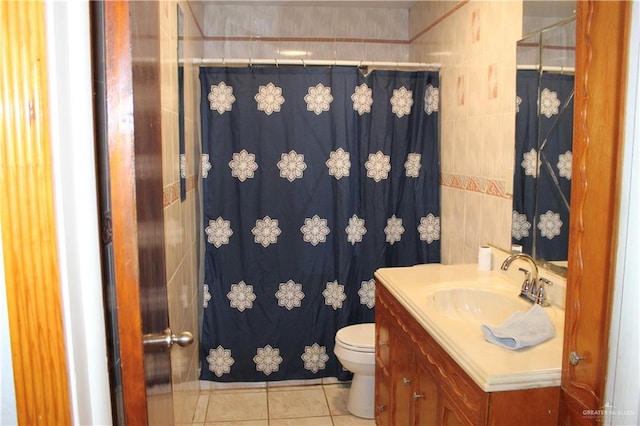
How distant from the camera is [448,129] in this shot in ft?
10.3

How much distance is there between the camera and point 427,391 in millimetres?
1911

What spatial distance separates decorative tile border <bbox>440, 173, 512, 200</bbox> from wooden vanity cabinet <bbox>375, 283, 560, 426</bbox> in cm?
71

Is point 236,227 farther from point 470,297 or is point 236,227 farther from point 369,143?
point 470,297

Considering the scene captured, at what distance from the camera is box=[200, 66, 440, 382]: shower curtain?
312 centimetres

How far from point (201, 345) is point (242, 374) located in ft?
1.04

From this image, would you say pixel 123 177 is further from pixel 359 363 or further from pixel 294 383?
pixel 294 383

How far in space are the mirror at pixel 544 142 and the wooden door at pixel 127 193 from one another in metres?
1.60

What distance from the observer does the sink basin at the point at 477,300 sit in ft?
7.07

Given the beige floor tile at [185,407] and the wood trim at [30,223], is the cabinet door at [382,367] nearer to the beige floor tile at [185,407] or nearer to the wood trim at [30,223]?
the beige floor tile at [185,407]

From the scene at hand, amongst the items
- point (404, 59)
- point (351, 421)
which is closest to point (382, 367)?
point (351, 421)

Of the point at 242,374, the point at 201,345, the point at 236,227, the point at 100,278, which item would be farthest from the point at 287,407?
the point at 100,278

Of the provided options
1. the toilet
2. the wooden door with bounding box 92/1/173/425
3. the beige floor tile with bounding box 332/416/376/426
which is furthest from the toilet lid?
the wooden door with bounding box 92/1/173/425

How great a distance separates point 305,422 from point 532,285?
1.53 metres

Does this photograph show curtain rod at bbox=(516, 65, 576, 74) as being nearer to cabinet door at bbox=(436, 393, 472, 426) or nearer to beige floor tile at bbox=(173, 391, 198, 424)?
cabinet door at bbox=(436, 393, 472, 426)
